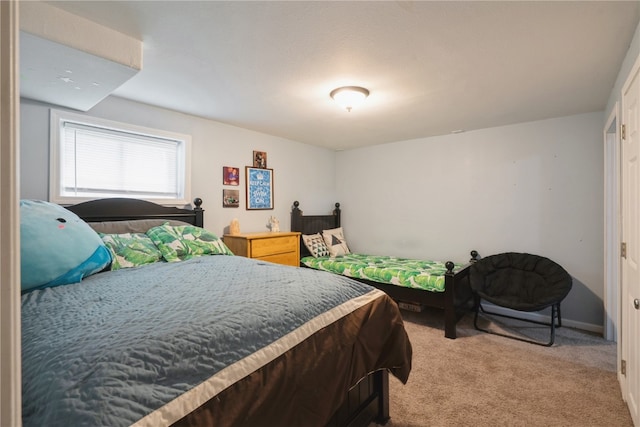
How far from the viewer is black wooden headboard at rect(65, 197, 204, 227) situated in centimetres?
252

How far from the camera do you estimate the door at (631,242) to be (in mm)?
1620

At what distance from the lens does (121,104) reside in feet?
9.27

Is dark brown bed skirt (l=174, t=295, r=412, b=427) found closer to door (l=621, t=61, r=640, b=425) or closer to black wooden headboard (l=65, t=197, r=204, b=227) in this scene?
door (l=621, t=61, r=640, b=425)

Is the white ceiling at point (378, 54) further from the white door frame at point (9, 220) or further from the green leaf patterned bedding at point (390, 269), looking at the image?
the green leaf patterned bedding at point (390, 269)

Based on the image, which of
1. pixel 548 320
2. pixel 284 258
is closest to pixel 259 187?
pixel 284 258

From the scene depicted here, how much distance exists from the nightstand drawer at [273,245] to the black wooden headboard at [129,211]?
2.02 feet

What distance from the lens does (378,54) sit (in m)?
1.99

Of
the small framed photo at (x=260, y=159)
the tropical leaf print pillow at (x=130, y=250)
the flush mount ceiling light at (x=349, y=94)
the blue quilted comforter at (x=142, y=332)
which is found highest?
the flush mount ceiling light at (x=349, y=94)

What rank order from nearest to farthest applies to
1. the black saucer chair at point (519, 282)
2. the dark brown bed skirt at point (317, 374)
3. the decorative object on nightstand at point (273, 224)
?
the dark brown bed skirt at point (317, 374)
the black saucer chair at point (519, 282)
the decorative object on nightstand at point (273, 224)

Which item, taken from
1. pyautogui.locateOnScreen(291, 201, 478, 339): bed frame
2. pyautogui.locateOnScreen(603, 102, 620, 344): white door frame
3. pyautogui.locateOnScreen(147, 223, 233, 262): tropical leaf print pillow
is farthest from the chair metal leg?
pyautogui.locateOnScreen(147, 223, 233, 262): tropical leaf print pillow

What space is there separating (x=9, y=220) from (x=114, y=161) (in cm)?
295

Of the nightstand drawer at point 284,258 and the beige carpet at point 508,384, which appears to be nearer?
the beige carpet at point 508,384

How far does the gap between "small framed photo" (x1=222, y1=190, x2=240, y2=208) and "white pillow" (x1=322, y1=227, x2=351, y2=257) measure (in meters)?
1.47

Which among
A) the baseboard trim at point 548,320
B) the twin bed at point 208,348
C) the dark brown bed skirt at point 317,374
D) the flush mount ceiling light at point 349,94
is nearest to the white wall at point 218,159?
the twin bed at point 208,348
